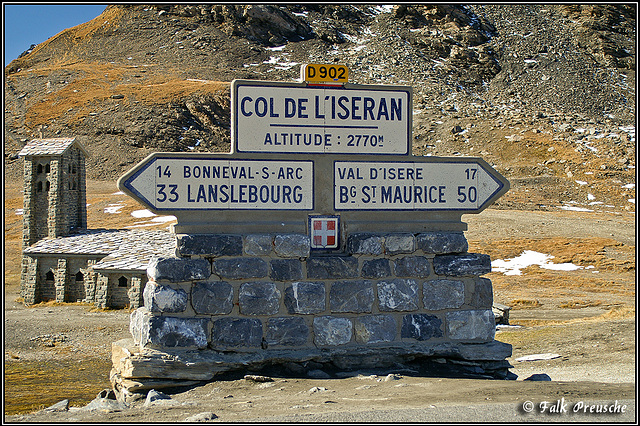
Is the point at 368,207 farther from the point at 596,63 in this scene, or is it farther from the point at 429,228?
the point at 596,63

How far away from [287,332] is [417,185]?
201 centimetres

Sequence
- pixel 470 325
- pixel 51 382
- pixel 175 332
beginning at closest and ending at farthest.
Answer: pixel 175 332 < pixel 470 325 < pixel 51 382

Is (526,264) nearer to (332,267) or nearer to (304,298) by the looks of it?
(332,267)

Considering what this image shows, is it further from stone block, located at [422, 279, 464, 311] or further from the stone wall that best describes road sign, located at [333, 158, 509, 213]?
stone block, located at [422, 279, 464, 311]

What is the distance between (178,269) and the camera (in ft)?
19.3

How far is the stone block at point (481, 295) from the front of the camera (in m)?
6.45

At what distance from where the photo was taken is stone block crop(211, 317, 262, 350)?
593cm

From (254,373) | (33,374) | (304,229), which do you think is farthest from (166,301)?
(33,374)

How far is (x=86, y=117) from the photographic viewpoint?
57.5 meters

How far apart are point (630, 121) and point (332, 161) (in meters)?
68.2

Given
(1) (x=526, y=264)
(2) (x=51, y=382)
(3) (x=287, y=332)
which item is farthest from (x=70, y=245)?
(3) (x=287, y=332)

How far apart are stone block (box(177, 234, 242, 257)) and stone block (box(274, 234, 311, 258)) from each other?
377mm

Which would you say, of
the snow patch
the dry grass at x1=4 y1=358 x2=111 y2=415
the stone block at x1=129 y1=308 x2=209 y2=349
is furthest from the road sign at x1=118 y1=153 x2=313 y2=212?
the snow patch

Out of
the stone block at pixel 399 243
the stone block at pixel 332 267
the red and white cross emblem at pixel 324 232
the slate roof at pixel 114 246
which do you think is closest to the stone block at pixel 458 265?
the stone block at pixel 399 243
